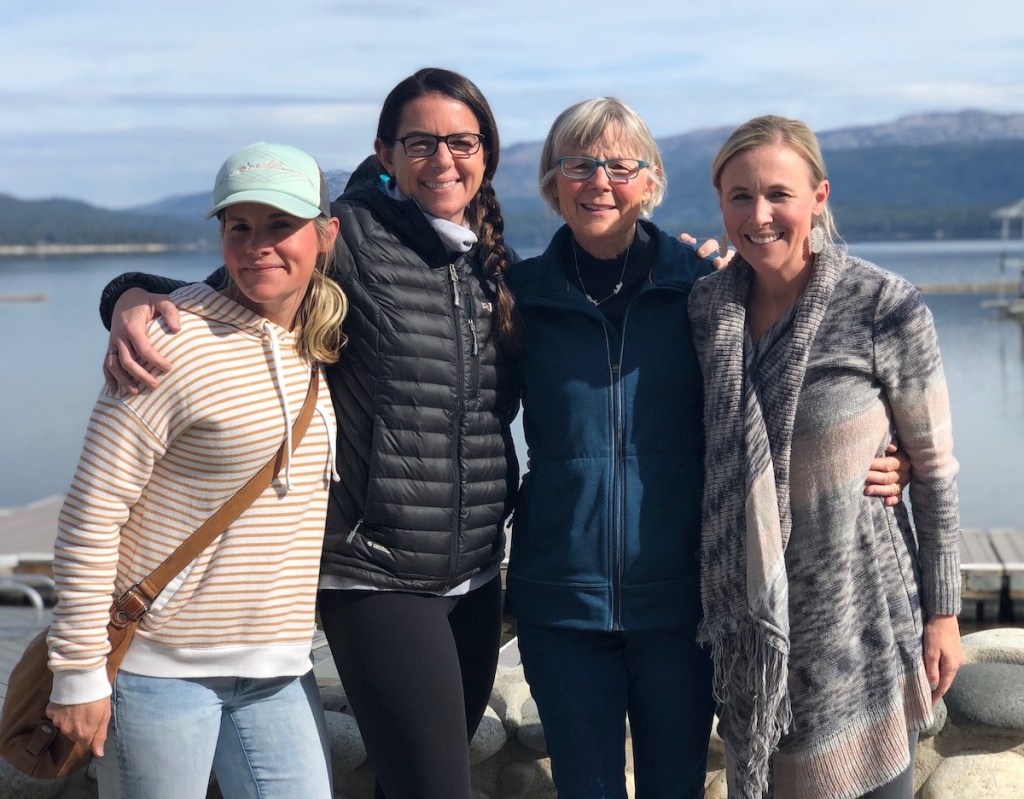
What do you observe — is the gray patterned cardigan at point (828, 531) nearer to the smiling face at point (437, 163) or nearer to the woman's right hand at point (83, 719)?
the smiling face at point (437, 163)

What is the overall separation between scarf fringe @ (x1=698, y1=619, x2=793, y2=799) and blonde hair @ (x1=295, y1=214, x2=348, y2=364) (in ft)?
2.94

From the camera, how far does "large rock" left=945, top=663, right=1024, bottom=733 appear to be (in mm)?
2840

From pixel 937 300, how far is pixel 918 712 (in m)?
52.1

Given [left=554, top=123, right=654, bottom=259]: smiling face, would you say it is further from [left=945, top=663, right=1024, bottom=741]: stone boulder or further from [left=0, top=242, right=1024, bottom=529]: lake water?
A: [left=0, top=242, right=1024, bottom=529]: lake water

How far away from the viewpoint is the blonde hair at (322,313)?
84.5 inches

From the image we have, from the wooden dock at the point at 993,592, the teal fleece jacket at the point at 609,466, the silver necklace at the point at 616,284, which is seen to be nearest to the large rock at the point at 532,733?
the teal fleece jacket at the point at 609,466

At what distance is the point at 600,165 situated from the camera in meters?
2.41

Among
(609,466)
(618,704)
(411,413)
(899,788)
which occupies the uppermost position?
(411,413)

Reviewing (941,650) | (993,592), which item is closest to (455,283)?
(941,650)

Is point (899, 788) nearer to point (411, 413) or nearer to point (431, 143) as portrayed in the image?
point (411, 413)

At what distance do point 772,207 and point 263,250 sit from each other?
942mm

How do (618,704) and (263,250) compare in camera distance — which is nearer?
(263,250)

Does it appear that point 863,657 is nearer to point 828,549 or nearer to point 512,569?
point 828,549

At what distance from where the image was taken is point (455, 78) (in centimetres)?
242
